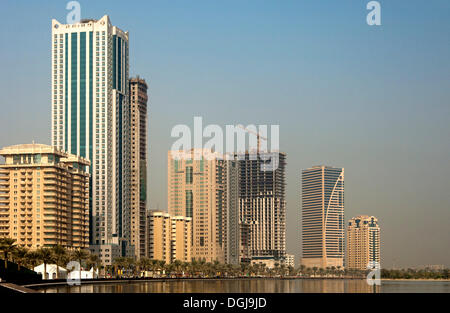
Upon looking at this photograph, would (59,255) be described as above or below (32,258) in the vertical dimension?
below

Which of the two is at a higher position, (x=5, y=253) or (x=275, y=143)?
(x=275, y=143)

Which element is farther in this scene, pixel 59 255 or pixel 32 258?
Result: pixel 59 255

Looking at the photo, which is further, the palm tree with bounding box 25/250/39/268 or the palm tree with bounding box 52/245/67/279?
the palm tree with bounding box 52/245/67/279

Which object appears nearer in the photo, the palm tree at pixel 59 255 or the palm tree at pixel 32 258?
the palm tree at pixel 32 258
